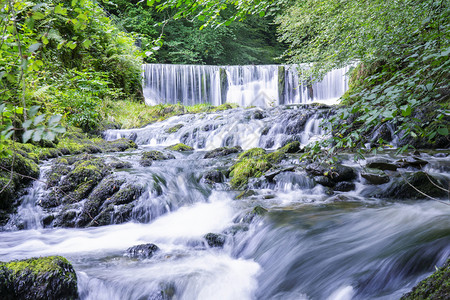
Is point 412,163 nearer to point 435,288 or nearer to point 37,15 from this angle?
point 435,288

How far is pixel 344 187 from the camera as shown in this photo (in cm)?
532

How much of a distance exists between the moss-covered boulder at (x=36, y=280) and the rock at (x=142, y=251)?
971mm

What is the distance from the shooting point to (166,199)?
534 centimetres

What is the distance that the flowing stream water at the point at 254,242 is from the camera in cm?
274

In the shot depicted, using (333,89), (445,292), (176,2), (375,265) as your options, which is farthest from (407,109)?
(333,89)

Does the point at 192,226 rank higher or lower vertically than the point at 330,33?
lower

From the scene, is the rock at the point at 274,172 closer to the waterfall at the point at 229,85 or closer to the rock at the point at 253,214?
the rock at the point at 253,214

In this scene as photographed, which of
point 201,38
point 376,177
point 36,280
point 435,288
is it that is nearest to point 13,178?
point 36,280

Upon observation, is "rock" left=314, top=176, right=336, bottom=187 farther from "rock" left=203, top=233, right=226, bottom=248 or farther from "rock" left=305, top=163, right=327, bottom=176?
"rock" left=203, top=233, right=226, bottom=248

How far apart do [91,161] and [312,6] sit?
9125 millimetres

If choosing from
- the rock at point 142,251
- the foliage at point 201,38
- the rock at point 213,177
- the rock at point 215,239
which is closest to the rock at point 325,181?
the rock at point 213,177

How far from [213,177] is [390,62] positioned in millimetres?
3892

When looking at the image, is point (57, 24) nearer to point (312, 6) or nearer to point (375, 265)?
point (312, 6)

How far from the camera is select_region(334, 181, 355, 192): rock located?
5282mm
